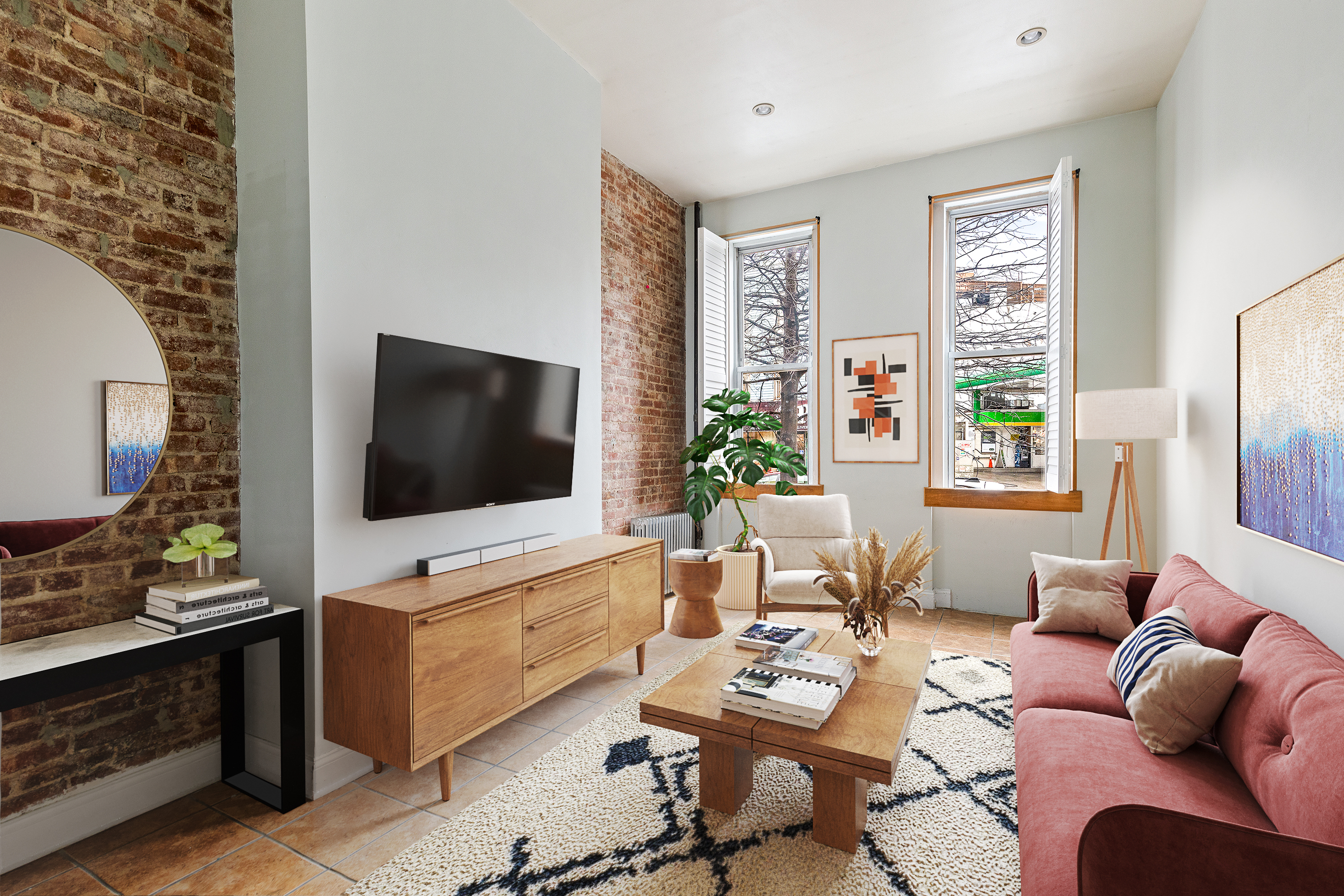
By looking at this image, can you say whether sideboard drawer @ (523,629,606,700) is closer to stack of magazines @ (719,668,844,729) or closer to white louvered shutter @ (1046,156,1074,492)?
stack of magazines @ (719,668,844,729)

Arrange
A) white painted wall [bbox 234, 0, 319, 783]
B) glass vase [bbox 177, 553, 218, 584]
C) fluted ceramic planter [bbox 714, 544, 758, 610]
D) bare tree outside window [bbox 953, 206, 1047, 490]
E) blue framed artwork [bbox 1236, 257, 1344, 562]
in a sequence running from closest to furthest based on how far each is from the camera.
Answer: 1. blue framed artwork [bbox 1236, 257, 1344, 562]
2. glass vase [bbox 177, 553, 218, 584]
3. white painted wall [bbox 234, 0, 319, 783]
4. bare tree outside window [bbox 953, 206, 1047, 490]
5. fluted ceramic planter [bbox 714, 544, 758, 610]

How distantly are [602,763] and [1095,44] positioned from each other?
4307 mm

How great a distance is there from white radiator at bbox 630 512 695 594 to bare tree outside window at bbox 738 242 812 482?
0.82 m

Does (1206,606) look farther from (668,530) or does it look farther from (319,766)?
(668,530)

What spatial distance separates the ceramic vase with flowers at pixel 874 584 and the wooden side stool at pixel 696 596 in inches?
59.1

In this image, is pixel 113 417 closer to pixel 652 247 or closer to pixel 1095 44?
pixel 652 247

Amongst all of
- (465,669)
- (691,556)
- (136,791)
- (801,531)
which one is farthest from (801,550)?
(136,791)

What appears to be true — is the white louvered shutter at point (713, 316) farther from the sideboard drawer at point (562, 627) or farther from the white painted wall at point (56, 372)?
the white painted wall at point (56, 372)

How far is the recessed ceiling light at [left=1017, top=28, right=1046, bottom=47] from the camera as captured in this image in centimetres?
326

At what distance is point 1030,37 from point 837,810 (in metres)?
3.81

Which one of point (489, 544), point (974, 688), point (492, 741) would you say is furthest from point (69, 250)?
point (974, 688)

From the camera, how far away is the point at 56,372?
1.94 metres

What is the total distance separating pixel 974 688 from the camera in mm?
3094

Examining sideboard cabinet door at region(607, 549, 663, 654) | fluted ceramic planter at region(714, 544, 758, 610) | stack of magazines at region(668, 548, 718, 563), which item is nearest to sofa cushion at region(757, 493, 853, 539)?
fluted ceramic planter at region(714, 544, 758, 610)
